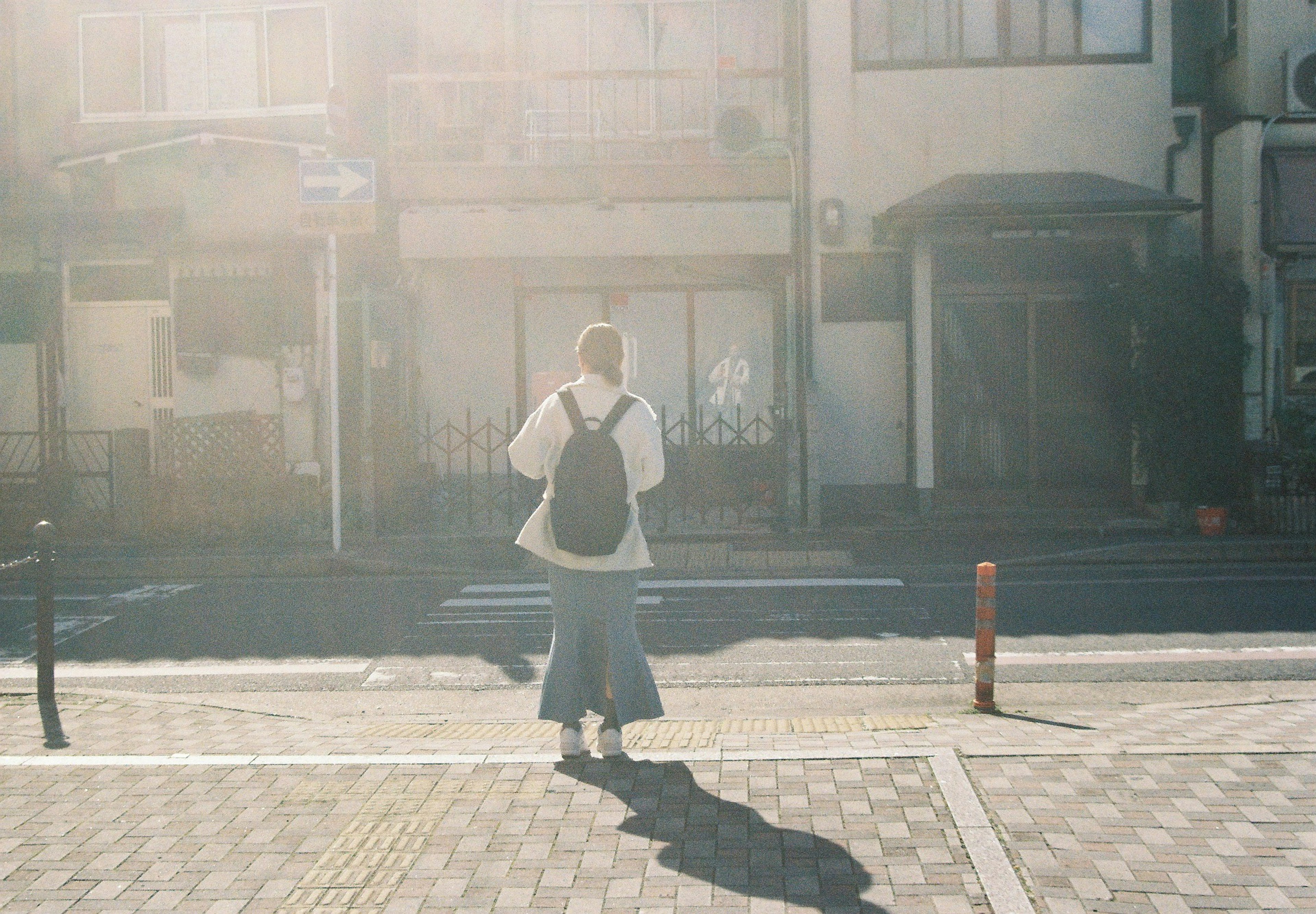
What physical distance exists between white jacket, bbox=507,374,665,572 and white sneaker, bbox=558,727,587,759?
709mm

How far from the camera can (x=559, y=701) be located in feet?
19.6

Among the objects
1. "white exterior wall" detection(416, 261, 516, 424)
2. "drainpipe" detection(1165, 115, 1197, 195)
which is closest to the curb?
"drainpipe" detection(1165, 115, 1197, 195)

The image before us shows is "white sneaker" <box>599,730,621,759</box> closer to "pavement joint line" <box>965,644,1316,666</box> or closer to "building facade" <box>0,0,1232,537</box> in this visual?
"pavement joint line" <box>965,644,1316,666</box>

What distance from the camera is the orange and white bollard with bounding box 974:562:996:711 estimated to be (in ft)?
23.2

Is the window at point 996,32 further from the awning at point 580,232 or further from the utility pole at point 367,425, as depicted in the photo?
the utility pole at point 367,425

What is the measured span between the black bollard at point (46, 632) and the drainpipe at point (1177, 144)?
13.3 m

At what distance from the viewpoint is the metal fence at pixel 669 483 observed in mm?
15461

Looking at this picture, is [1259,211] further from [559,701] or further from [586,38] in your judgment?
[559,701]

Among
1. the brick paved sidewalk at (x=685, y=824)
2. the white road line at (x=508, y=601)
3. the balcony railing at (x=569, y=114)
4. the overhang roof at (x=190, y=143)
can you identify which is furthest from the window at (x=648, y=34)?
the brick paved sidewalk at (x=685, y=824)

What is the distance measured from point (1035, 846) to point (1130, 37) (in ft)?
47.1

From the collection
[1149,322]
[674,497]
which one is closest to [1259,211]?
[1149,322]

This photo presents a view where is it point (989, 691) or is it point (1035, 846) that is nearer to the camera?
point (1035, 846)

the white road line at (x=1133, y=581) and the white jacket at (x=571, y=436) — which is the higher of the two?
the white jacket at (x=571, y=436)

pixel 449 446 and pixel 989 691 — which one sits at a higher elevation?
pixel 449 446
